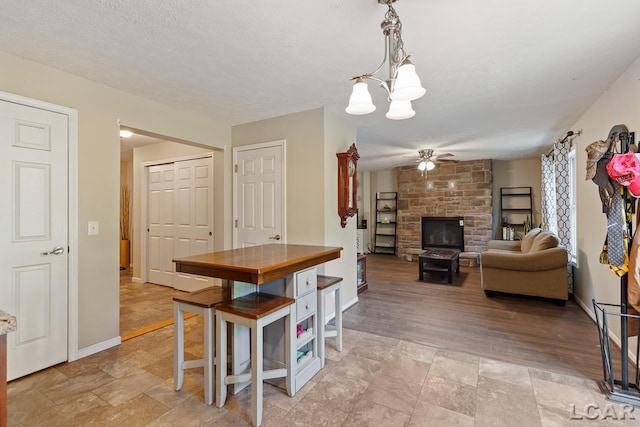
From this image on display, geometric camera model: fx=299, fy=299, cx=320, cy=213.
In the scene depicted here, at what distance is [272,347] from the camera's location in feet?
6.89

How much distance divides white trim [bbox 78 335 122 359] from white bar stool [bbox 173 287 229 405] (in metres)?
1.08

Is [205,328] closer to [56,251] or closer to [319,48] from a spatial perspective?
[56,251]

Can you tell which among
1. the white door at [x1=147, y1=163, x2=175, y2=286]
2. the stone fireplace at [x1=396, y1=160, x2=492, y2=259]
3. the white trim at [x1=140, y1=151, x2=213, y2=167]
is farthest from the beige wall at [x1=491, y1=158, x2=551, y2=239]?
the white door at [x1=147, y1=163, x2=175, y2=286]

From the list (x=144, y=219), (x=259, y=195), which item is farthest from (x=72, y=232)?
(x=144, y=219)

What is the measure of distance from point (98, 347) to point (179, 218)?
220cm

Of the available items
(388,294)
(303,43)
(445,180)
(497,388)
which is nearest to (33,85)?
(303,43)

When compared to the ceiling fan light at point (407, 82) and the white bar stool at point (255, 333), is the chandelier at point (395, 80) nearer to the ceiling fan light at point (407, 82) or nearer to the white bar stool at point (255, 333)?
the ceiling fan light at point (407, 82)

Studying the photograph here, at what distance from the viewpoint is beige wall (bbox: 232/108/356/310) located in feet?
10.6

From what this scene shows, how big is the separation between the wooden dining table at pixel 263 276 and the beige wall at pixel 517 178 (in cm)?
Result: 605

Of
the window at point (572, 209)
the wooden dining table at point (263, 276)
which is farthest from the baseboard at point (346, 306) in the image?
the window at point (572, 209)

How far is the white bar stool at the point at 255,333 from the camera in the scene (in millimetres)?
1679

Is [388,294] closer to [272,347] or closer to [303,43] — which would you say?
[272,347]

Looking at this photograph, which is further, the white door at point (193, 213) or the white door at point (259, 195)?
the white door at point (193, 213)

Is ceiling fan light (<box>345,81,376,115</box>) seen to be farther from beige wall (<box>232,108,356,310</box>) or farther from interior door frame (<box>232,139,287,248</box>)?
interior door frame (<box>232,139,287,248</box>)
